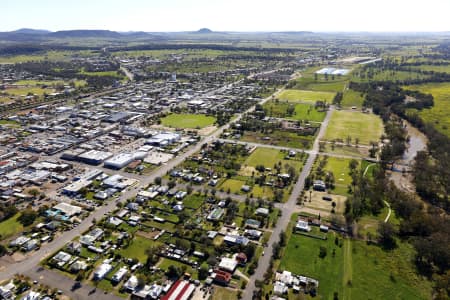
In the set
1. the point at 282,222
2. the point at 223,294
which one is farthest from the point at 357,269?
the point at 223,294

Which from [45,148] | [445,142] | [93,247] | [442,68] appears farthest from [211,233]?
[442,68]

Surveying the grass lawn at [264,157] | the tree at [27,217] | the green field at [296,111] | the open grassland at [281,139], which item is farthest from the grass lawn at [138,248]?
the green field at [296,111]

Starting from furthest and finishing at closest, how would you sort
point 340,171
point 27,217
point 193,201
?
1. point 340,171
2. point 193,201
3. point 27,217

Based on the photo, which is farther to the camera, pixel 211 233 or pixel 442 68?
pixel 442 68

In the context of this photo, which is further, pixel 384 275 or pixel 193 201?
pixel 193 201

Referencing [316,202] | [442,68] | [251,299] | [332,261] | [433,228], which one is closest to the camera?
[251,299]

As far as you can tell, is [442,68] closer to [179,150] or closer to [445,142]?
[445,142]

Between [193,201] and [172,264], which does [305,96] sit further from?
[172,264]
